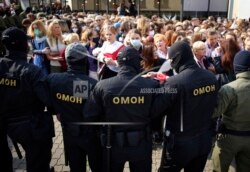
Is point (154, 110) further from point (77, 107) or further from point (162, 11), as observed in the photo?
point (162, 11)

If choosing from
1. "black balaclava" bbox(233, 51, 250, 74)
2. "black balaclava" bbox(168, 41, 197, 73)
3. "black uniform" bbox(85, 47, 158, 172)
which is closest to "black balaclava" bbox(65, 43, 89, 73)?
"black uniform" bbox(85, 47, 158, 172)

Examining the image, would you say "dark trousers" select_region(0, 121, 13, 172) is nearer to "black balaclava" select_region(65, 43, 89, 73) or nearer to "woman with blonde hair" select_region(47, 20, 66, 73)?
"black balaclava" select_region(65, 43, 89, 73)

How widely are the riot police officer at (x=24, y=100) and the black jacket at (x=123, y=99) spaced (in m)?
0.67

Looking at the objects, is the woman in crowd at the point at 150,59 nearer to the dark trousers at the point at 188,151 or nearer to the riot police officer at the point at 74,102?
the riot police officer at the point at 74,102

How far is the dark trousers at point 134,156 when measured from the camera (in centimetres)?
315

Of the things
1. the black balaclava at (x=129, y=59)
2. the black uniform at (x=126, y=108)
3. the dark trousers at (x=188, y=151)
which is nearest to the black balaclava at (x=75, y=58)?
the black uniform at (x=126, y=108)

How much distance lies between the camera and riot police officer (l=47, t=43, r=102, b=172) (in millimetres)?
3293

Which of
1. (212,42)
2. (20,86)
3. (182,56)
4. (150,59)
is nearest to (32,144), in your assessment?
(20,86)

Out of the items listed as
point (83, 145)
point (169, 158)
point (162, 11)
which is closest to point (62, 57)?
point (83, 145)

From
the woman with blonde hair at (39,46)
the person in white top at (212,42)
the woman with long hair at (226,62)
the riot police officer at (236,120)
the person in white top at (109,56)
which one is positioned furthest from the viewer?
the woman with blonde hair at (39,46)

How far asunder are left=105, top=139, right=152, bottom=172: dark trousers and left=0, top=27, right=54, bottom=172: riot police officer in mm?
999

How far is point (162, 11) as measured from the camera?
25.9 m

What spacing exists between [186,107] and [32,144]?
1940mm

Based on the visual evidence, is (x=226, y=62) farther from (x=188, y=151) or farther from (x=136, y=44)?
(x=188, y=151)
